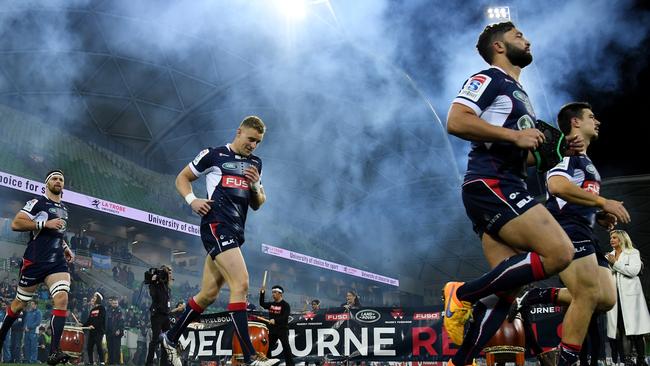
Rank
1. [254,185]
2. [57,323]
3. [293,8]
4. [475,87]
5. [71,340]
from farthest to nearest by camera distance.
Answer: [293,8], [71,340], [57,323], [254,185], [475,87]

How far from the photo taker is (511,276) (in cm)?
314

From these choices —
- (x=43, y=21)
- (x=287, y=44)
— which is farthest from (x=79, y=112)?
(x=287, y=44)

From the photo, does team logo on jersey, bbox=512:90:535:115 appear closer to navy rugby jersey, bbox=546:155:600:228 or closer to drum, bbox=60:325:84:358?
navy rugby jersey, bbox=546:155:600:228

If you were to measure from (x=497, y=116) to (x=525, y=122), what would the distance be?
173mm

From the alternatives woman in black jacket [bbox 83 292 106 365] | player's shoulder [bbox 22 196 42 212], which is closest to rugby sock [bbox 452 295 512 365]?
player's shoulder [bbox 22 196 42 212]

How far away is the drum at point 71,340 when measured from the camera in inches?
412

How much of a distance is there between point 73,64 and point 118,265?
37.7 feet

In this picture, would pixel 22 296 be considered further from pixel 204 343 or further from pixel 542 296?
pixel 542 296

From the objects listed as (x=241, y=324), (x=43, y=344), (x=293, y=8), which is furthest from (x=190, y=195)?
(x=293, y=8)

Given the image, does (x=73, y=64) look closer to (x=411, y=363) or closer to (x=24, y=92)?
(x=24, y=92)

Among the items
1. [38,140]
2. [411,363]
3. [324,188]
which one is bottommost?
[411,363]

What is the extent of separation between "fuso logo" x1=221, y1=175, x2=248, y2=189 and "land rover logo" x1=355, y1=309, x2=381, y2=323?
570 centimetres

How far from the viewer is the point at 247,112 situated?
3419 centimetres

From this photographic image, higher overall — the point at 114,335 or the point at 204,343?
the point at 114,335
